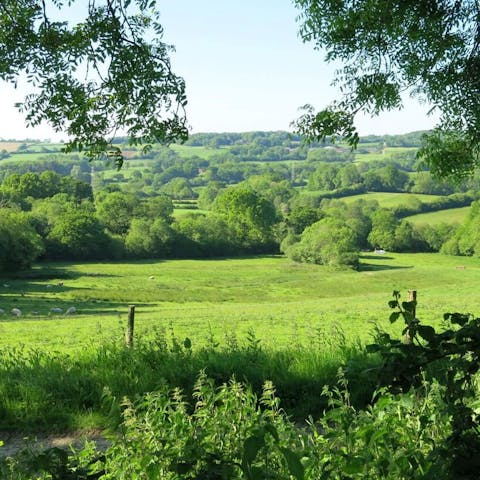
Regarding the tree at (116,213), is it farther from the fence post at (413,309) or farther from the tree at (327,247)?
the fence post at (413,309)

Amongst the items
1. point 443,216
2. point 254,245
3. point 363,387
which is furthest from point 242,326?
point 443,216

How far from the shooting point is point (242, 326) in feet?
93.5

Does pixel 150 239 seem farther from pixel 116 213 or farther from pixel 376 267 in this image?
pixel 376 267

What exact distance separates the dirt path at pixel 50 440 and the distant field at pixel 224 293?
17477 millimetres

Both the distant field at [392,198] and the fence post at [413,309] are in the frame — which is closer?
the fence post at [413,309]

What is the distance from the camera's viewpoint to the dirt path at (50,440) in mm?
6176

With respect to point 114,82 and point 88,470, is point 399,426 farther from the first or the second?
point 114,82

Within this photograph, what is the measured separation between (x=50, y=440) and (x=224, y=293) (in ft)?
191

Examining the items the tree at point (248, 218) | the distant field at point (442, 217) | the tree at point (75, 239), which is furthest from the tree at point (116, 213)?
the distant field at point (442, 217)

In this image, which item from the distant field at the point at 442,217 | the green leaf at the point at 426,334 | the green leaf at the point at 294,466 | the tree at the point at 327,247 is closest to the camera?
the green leaf at the point at 294,466

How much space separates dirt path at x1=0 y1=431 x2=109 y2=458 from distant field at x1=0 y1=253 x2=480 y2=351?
17.5 metres

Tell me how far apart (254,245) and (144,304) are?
54.3m

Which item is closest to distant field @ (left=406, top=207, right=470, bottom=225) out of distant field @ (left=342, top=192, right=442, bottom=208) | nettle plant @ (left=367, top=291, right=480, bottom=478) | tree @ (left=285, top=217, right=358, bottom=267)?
distant field @ (left=342, top=192, right=442, bottom=208)

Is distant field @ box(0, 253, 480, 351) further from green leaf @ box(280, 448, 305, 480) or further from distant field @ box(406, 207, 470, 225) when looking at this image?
green leaf @ box(280, 448, 305, 480)
